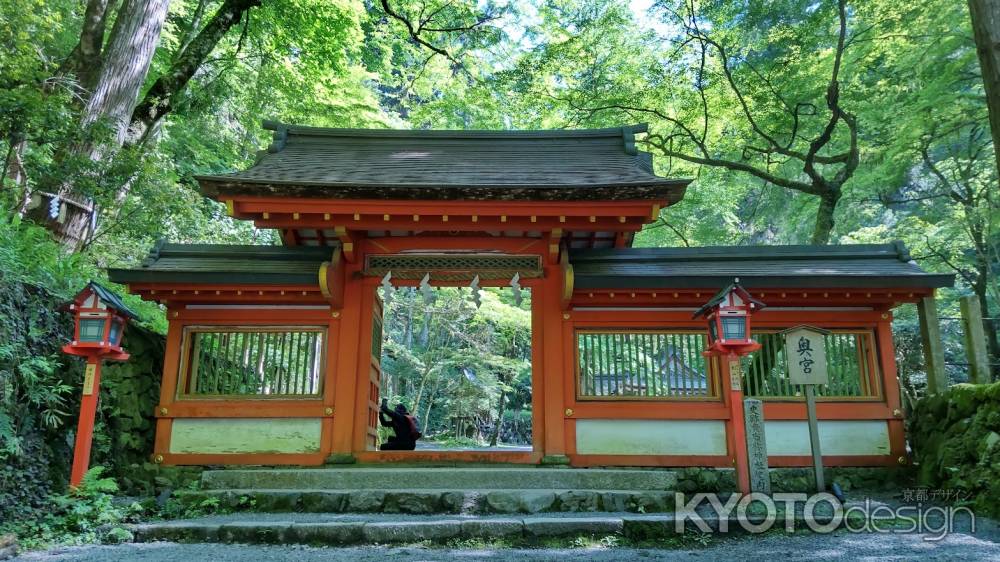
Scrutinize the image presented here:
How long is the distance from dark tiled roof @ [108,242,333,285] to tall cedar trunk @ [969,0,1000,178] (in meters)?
6.84

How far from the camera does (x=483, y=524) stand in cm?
455

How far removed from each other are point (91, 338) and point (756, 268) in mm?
7179

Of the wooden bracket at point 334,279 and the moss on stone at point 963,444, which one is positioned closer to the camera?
the moss on stone at point 963,444

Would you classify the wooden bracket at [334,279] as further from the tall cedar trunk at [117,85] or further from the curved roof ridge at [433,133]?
the tall cedar trunk at [117,85]

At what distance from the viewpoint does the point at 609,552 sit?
4.22m

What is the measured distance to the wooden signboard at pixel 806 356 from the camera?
568 cm

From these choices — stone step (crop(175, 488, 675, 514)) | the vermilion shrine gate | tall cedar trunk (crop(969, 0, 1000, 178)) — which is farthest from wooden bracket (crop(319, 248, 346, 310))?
tall cedar trunk (crop(969, 0, 1000, 178))

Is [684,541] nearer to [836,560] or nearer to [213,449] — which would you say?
[836,560]

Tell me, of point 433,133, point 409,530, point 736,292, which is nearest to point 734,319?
point 736,292

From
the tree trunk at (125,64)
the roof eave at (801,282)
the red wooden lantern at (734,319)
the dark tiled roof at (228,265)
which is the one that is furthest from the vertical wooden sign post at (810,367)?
the tree trunk at (125,64)

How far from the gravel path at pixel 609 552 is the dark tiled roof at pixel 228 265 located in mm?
2825

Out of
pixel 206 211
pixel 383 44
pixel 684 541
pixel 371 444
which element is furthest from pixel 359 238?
pixel 383 44

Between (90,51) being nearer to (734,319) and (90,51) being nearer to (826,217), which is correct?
(734,319)

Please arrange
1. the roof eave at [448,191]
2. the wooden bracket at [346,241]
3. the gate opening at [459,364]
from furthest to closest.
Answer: the gate opening at [459,364]
the wooden bracket at [346,241]
the roof eave at [448,191]
